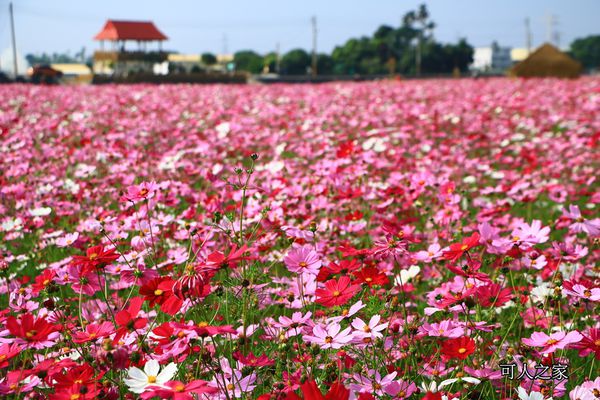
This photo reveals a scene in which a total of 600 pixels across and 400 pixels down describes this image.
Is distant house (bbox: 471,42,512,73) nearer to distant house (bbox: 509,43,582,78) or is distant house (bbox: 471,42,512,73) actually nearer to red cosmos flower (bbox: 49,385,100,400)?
distant house (bbox: 509,43,582,78)

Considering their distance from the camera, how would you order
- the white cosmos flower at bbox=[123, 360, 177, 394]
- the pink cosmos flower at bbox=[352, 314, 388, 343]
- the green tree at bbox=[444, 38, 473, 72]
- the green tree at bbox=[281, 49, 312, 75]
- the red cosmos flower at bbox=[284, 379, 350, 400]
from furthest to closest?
the green tree at bbox=[281, 49, 312, 75] < the green tree at bbox=[444, 38, 473, 72] < the pink cosmos flower at bbox=[352, 314, 388, 343] < the white cosmos flower at bbox=[123, 360, 177, 394] < the red cosmos flower at bbox=[284, 379, 350, 400]

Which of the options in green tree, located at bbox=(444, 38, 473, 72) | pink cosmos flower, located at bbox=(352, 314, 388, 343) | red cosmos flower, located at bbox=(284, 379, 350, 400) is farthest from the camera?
green tree, located at bbox=(444, 38, 473, 72)

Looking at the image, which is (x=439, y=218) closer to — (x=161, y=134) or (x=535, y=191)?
(x=535, y=191)

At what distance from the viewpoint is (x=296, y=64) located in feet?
209

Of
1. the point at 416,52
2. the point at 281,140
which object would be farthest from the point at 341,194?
the point at 416,52

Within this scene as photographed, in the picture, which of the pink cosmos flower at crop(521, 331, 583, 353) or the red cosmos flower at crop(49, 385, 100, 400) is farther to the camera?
the pink cosmos flower at crop(521, 331, 583, 353)

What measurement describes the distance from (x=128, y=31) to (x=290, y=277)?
113ft

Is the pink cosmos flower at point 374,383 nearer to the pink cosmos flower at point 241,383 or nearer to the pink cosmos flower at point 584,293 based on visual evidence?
the pink cosmos flower at point 241,383

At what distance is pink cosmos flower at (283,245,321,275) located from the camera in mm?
1502

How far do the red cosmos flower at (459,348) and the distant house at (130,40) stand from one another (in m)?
32.8

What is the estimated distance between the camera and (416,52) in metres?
64.6

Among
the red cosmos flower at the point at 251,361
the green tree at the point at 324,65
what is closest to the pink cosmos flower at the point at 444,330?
the red cosmos flower at the point at 251,361

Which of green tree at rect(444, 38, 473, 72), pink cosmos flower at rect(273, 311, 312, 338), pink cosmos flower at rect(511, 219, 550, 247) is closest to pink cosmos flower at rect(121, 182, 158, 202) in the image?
pink cosmos flower at rect(273, 311, 312, 338)

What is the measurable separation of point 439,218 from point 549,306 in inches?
33.4
